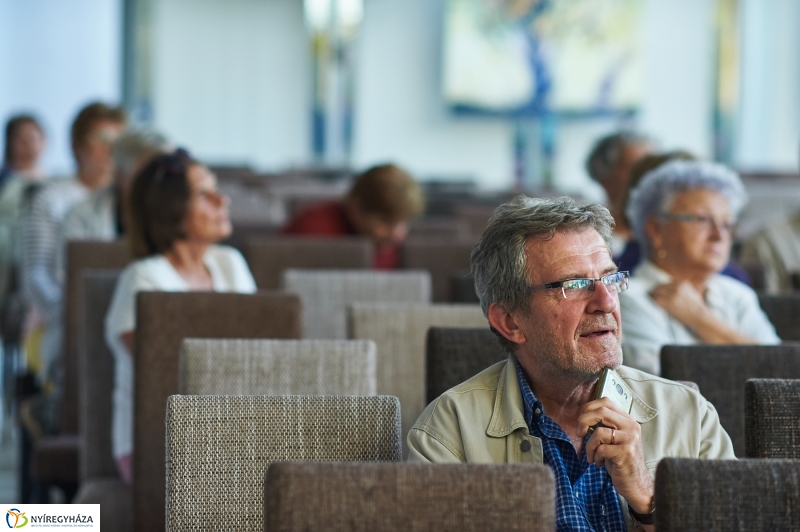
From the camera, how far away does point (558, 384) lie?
184 cm

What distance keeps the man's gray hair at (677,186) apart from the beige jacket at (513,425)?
4.13ft

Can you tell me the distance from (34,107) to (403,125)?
5190mm

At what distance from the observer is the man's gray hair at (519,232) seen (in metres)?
1.82

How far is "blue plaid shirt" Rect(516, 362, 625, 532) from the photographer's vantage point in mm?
1729

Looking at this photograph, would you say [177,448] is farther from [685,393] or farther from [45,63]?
[45,63]

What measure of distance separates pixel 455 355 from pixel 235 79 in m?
13.1

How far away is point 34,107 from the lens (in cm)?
1141

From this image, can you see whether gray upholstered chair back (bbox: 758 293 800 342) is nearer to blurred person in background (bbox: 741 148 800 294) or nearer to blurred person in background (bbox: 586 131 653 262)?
blurred person in background (bbox: 741 148 800 294)

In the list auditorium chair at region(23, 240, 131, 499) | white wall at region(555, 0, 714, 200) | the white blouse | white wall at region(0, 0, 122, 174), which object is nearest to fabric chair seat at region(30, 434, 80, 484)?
auditorium chair at region(23, 240, 131, 499)

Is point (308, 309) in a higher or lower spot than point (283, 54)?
lower

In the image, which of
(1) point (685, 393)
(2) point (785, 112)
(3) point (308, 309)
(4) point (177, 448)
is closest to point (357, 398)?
(4) point (177, 448)

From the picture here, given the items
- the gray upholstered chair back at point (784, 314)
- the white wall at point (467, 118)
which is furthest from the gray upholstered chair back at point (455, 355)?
the white wall at point (467, 118)

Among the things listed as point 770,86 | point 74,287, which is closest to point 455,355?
point 74,287

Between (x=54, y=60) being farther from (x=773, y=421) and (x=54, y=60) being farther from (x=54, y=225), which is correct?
(x=773, y=421)
